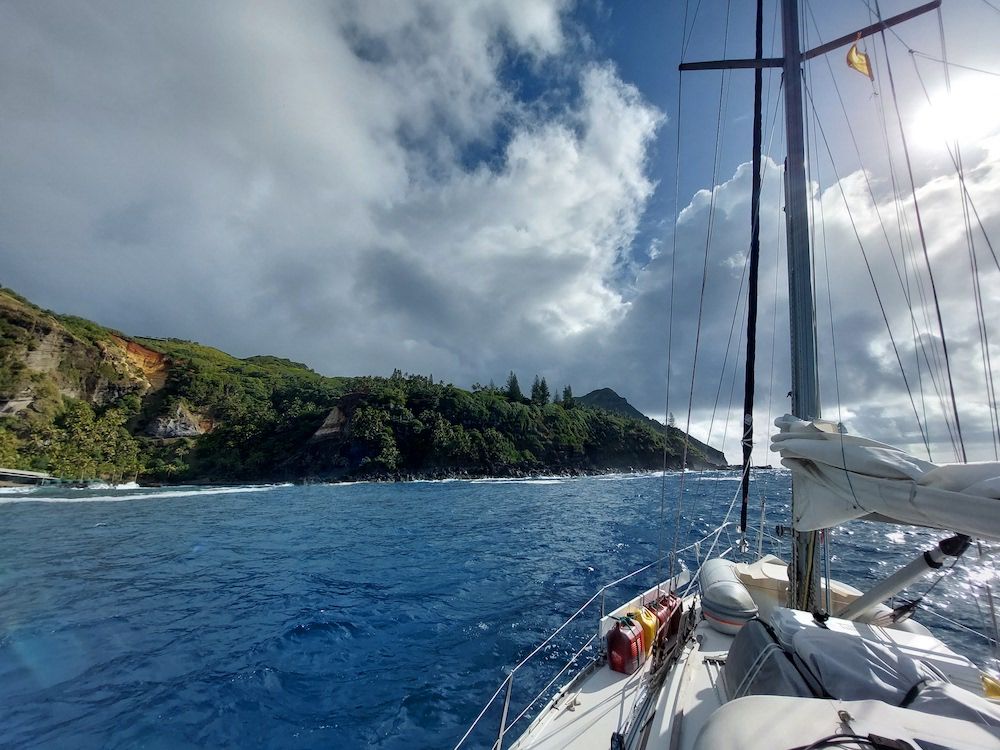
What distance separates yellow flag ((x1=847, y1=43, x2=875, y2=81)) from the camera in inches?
237

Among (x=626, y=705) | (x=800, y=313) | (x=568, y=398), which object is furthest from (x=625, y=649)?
(x=568, y=398)

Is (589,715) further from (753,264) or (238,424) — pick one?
(238,424)

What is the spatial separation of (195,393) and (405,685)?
110 meters

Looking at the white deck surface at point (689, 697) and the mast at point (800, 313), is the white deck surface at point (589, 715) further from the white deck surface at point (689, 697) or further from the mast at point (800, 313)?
the mast at point (800, 313)

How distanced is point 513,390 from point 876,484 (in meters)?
124

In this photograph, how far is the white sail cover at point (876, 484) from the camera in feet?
9.67

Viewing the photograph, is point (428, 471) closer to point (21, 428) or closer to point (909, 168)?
point (21, 428)

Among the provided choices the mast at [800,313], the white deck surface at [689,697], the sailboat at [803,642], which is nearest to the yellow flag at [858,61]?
the sailboat at [803,642]

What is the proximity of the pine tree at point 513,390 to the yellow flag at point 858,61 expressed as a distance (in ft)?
392

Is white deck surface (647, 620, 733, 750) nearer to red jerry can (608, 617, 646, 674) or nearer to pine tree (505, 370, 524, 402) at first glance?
red jerry can (608, 617, 646, 674)

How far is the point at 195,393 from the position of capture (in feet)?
304

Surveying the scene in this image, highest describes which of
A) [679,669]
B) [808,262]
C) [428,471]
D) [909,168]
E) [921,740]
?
[909,168]

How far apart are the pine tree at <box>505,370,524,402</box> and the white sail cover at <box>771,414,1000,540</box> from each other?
120666 mm

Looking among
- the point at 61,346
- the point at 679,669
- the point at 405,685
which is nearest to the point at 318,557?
the point at 405,685
